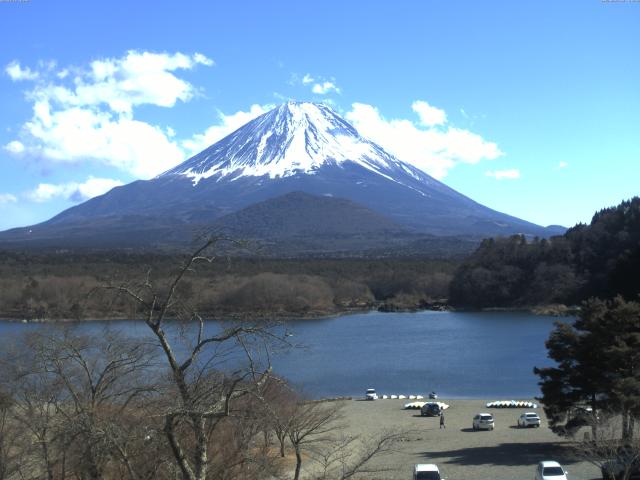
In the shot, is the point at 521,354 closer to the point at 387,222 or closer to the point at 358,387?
the point at 358,387

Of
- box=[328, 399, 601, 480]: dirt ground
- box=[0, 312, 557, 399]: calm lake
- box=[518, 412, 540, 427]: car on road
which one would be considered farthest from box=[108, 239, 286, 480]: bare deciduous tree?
box=[518, 412, 540, 427]: car on road

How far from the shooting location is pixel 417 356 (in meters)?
32.0

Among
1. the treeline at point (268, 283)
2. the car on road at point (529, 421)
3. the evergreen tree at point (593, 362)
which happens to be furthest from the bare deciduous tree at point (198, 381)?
the treeline at point (268, 283)

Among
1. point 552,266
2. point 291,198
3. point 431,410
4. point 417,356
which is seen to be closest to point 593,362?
point 431,410

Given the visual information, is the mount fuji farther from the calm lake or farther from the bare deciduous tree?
the bare deciduous tree

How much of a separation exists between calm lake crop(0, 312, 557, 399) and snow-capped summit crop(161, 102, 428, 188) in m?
109

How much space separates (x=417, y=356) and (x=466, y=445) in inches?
673

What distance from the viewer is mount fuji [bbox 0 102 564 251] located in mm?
117438

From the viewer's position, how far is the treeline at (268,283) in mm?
46656

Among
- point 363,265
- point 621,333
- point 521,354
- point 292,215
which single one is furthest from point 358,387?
point 292,215

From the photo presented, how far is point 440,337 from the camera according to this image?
3800 centimetres

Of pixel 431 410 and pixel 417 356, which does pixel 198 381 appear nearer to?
pixel 431 410

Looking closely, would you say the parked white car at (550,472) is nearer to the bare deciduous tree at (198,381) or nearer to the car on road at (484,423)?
the bare deciduous tree at (198,381)

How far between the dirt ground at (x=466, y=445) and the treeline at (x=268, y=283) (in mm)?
20999
